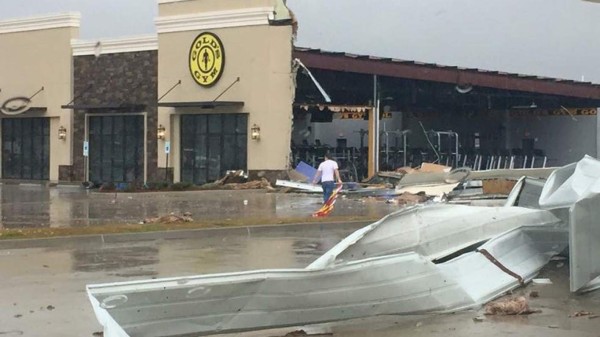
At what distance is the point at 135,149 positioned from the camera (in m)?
44.1

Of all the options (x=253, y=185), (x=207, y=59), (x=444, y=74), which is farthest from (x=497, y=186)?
(x=207, y=59)

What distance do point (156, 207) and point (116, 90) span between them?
18.9 meters

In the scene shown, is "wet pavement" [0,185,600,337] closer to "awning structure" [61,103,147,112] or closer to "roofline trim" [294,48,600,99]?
"roofline trim" [294,48,600,99]

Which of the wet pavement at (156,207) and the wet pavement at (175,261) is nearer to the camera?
the wet pavement at (175,261)

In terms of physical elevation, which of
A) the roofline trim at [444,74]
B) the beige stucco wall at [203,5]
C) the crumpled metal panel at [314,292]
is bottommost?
the crumpled metal panel at [314,292]

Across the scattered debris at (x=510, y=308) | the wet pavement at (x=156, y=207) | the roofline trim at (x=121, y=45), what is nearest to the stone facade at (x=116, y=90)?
the roofline trim at (x=121, y=45)

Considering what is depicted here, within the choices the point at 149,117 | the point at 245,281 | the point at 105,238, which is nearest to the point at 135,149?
the point at 149,117

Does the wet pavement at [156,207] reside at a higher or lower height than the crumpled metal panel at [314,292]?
lower

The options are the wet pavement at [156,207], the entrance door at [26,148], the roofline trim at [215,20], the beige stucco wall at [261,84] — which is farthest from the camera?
the entrance door at [26,148]

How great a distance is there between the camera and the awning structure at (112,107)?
43.5 m

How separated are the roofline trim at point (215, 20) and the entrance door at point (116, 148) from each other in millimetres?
4683

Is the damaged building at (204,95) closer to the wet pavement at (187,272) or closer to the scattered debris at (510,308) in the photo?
the wet pavement at (187,272)

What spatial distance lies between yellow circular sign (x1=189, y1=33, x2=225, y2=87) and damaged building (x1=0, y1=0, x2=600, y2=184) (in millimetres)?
56

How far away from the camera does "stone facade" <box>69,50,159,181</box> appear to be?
43.1 meters
